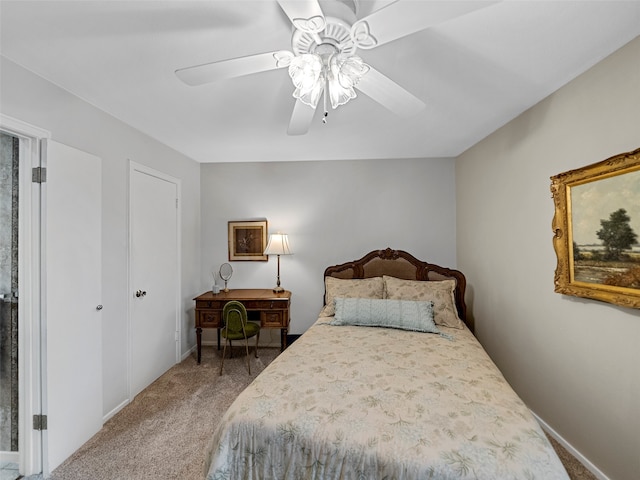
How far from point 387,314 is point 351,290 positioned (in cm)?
55

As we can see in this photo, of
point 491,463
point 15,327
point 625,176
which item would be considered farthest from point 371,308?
point 15,327

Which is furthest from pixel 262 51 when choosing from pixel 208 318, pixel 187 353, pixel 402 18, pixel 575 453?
Result: pixel 187 353

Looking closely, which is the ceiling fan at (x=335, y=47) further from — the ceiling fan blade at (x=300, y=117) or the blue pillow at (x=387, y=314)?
the blue pillow at (x=387, y=314)

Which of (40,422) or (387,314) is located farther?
(387,314)

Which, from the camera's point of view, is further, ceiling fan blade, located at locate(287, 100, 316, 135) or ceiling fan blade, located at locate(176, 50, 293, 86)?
ceiling fan blade, located at locate(287, 100, 316, 135)

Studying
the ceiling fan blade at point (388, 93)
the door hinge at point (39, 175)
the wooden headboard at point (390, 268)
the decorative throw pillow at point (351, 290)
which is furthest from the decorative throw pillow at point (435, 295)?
the door hinge at point (39, 175)

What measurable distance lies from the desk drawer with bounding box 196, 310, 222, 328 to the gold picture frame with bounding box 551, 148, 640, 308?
10.1ft

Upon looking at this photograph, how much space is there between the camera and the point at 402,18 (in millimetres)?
1065

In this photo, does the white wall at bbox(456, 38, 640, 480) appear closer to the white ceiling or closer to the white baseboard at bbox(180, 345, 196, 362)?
the white ceiling

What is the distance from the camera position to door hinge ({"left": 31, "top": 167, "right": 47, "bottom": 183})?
1.89 metres

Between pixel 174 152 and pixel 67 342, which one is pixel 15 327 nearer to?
pixel 67 342

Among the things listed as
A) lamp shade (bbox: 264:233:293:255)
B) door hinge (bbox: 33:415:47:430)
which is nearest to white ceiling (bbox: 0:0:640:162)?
lamp shade (bbox: 264:233:293:255)

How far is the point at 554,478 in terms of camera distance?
3.75ft

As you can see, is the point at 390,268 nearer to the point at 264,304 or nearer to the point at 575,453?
the point at 264,304
